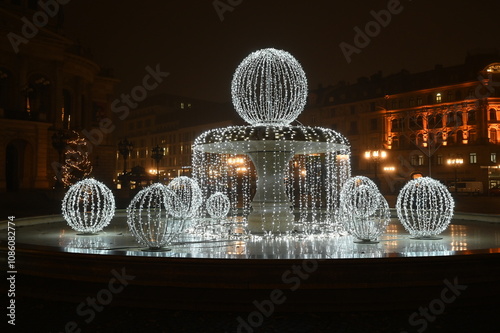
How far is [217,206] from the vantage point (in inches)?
869

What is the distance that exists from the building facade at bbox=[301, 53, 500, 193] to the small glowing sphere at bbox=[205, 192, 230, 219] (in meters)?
35.8

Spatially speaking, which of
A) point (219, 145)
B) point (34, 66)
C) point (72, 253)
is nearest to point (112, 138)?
point (34, 66)

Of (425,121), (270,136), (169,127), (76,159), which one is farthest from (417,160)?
(270,136)

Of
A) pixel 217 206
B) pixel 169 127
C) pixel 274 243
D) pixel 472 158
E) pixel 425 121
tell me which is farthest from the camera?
pixel 169 127

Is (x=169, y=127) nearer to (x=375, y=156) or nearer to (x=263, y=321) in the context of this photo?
(x=375, y=156)

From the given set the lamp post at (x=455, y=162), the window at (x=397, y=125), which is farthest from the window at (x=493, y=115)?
the window at (x=397, y=125)

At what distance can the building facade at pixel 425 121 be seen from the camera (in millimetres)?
59938

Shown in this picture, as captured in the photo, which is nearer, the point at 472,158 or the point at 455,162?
the point at 472,158

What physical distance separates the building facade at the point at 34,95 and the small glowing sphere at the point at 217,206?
2002cm

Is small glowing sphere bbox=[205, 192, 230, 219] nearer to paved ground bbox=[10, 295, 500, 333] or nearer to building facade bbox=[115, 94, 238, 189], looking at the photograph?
paved ground bbox=[10, 295, 500, 333]

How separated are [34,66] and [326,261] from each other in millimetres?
45620

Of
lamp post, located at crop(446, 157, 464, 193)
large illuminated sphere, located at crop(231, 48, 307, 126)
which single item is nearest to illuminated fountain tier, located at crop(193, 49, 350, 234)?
large illuminated sphere, located at crop(231, 48, 307, 126)

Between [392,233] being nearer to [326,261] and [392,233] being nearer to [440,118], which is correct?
[326,261]

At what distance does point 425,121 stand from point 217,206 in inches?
1886
